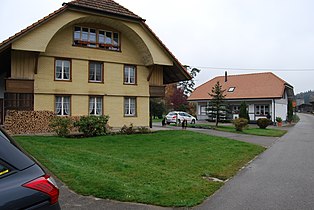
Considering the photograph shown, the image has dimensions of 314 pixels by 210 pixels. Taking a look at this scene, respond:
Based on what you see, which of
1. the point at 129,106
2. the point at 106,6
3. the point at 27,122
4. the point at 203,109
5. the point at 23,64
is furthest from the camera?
the point at 203,109

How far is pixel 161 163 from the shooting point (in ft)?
34.0

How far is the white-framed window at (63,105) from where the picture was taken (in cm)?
1986

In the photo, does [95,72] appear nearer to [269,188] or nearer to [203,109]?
[269,188]

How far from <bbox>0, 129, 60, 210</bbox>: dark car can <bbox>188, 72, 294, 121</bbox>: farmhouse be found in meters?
33.0

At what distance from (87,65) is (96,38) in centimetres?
209

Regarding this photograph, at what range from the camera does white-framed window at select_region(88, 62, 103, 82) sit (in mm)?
21250

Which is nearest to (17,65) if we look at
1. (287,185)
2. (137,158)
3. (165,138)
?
(165,138)

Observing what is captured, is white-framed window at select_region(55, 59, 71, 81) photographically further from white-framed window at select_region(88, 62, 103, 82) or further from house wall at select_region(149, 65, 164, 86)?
house wall at select_region(149, 65, 164, 86)

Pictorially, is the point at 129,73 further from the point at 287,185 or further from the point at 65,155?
the point at 287,185

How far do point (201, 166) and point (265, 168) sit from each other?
223cm

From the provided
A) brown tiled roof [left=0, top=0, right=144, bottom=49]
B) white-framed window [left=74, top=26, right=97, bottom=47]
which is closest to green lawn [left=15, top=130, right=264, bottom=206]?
brown tiled roof [left=0, top=0, right=144, bottom=49]

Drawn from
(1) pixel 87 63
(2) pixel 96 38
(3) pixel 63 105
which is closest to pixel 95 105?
(3) pixel 63 105

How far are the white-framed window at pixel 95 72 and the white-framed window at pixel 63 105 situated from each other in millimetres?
2241

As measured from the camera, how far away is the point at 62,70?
2002 centimetres
